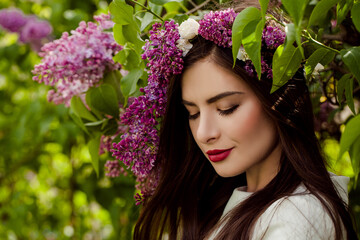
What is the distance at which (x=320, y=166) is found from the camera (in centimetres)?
118

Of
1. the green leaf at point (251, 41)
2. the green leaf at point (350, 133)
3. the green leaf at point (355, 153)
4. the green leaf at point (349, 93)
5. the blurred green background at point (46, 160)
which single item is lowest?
the blurred green background at point (46, 160)

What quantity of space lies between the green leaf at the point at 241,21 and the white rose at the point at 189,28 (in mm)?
314

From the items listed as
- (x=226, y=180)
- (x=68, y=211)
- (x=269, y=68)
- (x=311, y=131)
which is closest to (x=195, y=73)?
(x=269, y=68)

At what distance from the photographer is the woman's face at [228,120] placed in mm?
1138

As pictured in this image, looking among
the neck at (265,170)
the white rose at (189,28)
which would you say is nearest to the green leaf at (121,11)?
the white rose at (189,28)

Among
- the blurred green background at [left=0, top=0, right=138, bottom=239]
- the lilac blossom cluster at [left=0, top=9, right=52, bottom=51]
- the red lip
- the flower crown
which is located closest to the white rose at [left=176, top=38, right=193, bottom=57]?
the flower crown

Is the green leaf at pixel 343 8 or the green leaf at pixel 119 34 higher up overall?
the green leaf at pixel 343 8

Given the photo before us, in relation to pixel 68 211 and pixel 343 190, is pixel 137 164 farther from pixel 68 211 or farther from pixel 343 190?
pixel 68 211

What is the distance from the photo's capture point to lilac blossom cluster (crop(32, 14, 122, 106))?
1.39m

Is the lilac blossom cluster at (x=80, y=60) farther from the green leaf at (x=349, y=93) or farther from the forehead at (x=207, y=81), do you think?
the green leaf at (x=349, y=93)

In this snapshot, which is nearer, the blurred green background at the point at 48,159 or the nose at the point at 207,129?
the nose at the point at 207,129

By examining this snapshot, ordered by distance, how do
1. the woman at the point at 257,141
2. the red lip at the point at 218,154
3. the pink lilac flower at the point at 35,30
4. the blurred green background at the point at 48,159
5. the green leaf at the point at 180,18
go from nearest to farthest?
the woman at the point at 257,141, the red lip at the point at 218,154, the green leaf at the point at 180,18, the blurred green background at the point at 48,159, the pink lilac flower at the point at 35,30

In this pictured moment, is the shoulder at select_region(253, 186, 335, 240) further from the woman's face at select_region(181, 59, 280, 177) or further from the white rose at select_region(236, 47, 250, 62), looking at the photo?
the white rose at select_region(236, 47, 250, 62)

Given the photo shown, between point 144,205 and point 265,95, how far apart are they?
1.81 feet
